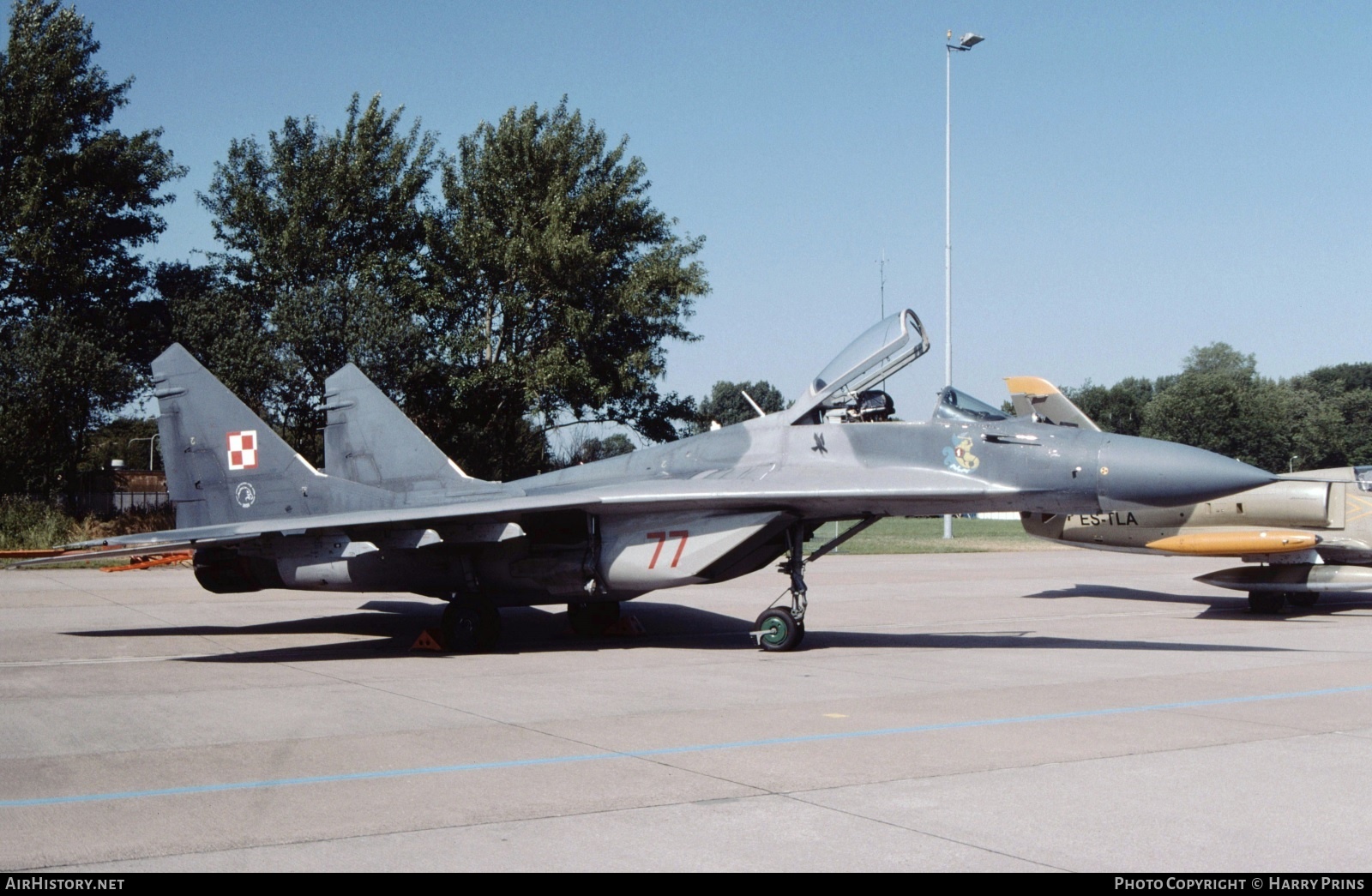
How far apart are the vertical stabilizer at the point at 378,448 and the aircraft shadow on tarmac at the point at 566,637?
1939mm

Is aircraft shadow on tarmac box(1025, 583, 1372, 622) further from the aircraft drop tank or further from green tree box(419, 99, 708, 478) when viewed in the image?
green tree box(419, 99, 708, 478)

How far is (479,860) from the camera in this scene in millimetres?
4613

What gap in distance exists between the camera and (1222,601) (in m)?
19.5

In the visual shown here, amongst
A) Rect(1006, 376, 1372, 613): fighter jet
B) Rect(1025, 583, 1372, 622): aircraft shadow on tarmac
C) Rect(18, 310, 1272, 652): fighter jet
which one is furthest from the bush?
Rect(1006, 376, 1372, 613): fighter jet

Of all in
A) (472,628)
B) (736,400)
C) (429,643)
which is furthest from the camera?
(736,400)

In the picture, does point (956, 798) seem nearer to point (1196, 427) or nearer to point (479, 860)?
point (479, 860)

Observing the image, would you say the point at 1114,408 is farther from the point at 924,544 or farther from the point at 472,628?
the point at 472,628

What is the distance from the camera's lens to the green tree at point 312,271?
29.7 meters

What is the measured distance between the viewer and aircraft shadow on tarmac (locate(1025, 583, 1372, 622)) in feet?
56.4

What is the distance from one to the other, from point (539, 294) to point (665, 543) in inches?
861

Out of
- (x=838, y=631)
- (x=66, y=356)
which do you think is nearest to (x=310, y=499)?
Answer: (x=838, y=631)

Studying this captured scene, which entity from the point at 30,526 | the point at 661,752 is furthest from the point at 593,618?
the point at 30,526

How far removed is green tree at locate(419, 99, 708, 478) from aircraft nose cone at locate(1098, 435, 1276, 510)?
21654 millimetres

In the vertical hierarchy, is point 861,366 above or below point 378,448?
above
